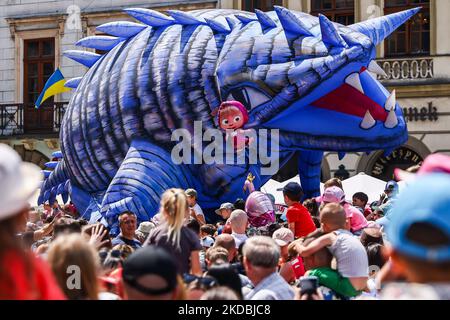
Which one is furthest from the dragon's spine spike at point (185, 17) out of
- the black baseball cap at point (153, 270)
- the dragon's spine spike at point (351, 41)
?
the black baseball cap at point (153, 270)

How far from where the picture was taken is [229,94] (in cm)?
938

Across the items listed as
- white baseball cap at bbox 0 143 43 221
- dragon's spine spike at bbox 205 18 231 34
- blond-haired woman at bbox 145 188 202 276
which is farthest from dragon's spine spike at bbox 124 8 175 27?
white baseball cap at bbox 0 143 43 221

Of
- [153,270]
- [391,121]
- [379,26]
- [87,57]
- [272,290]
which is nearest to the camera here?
[153,270]

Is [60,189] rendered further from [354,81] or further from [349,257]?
[349,257]

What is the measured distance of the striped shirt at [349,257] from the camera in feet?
Result: 15.9

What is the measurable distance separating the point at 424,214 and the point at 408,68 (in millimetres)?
18502

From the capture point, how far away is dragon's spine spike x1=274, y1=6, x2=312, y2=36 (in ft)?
30.3

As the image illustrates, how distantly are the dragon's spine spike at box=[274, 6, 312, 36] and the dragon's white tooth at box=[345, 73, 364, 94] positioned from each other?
1.95ft

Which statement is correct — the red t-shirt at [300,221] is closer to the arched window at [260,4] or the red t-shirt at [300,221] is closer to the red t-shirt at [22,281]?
the red t-shirt at [22,281]

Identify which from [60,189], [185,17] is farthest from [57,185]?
[185,17]

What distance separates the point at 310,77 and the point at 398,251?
6.97 metres

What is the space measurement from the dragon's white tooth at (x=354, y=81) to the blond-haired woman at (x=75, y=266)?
6028 mm
